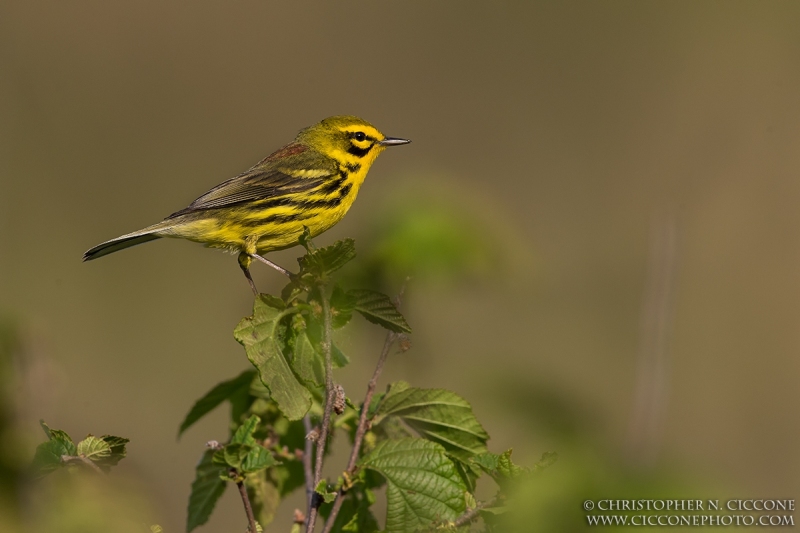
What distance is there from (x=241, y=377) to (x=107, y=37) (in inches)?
301

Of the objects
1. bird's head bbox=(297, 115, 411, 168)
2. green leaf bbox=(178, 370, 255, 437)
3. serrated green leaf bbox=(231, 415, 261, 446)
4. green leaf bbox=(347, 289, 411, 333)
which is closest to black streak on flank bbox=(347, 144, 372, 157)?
bird's head bbox=(297, 115, 411, 168)

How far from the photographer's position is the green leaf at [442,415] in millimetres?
1812

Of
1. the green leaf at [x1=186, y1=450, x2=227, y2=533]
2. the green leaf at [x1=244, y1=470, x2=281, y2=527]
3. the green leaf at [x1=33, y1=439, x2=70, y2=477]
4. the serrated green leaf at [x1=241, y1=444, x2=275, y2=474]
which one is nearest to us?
the green leaf at [x1=33, y1=439, x2=70, y2=477]

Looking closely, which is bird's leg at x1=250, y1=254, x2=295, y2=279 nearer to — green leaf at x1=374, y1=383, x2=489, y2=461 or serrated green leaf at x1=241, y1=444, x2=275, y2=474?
green leaf at x1=374, y1=383, x2=489, y2=461

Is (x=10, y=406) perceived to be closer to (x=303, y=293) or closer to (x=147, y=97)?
(x=303, y=293)

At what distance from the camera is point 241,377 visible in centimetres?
204

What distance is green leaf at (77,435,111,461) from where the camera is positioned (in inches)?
56.6

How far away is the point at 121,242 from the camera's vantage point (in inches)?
133

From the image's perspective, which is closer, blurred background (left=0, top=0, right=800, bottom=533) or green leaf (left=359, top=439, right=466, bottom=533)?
green leaf (left=359, top=439, right=466, bottom=533)

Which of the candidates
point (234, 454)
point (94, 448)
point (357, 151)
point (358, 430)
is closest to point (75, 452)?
point (94, 448)

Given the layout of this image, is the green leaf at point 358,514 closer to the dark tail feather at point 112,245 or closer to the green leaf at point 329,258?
the green leaf at point 329,258

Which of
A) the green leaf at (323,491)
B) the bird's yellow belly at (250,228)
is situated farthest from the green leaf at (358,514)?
the bird's yellow belly at (250,228)

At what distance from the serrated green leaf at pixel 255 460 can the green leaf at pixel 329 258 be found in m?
0.38

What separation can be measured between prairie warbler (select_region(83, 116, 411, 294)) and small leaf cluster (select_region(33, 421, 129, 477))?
5.97 ft
